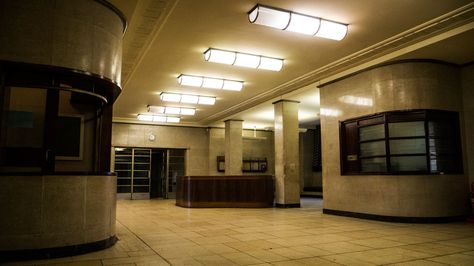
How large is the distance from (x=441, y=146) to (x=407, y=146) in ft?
2.59


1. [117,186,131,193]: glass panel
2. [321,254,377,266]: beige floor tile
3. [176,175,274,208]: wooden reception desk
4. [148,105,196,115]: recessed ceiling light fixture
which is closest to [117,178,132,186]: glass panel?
[117,186,131,193]: glass panel

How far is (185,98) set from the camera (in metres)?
12.0

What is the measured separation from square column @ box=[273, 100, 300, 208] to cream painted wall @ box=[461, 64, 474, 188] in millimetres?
Result: 4994

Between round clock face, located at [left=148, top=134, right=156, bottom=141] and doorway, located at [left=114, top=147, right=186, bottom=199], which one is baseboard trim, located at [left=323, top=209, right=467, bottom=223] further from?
round clock face, located at [left=148, top=134, right=156, bottom=141]

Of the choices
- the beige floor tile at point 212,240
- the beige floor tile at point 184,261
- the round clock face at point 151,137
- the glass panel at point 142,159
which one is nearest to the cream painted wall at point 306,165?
the round clock face at point 151,137

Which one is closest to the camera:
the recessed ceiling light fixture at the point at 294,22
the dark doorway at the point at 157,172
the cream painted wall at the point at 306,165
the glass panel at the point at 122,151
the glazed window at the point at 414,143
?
the recessed ceiling light fixture at the point at 294,22

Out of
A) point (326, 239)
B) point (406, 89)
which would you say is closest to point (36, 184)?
point (326, 239)

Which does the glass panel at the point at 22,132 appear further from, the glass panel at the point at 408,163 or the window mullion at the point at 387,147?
the glass panel at the point at 408,163

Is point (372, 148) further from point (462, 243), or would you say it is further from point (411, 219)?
point (462, 243)

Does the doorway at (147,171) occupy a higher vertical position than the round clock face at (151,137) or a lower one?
lower

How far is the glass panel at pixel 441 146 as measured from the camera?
8.03 meters

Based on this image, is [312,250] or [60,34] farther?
[312,250]

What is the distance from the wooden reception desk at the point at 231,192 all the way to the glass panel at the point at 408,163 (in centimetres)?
479

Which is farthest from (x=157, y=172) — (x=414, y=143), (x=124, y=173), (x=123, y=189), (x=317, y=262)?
(x=317, y=262)
